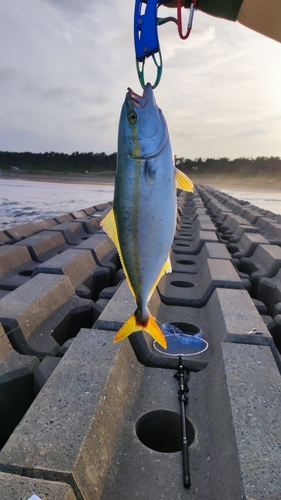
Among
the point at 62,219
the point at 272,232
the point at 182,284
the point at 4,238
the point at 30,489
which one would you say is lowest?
the point at 62,219

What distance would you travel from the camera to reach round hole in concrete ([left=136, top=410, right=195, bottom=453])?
2549mm

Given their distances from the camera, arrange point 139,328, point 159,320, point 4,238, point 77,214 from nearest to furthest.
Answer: point 139,328
point 159,320
point 4,238
point 77,214

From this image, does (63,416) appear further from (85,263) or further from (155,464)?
(85,263)

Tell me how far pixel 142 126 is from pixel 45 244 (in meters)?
5.54

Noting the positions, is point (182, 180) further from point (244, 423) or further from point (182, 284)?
point (182, 284)

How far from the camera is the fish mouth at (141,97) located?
5.66 ft

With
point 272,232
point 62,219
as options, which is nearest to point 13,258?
point 62,219

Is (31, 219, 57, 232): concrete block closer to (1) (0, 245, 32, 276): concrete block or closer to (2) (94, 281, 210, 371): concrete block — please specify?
(1) (0, 245, 32, 276): concrete block

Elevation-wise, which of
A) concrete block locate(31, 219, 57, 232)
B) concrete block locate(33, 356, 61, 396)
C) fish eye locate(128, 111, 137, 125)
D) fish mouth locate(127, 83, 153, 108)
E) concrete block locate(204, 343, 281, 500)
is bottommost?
concrete block locate(31, 219, 57, 232)

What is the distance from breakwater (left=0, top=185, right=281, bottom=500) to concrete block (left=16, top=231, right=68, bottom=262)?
1963 millimetres

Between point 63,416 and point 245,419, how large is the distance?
101 centimetres

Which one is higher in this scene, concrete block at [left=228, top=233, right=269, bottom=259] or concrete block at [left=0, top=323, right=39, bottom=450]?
concrete block at [left=0, top=323, right=39, bottom=450]

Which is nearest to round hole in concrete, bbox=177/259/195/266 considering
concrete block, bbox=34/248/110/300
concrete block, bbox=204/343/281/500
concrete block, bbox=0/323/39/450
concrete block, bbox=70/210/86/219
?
concrete block, bbox=34/248/110/300

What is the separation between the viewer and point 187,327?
3840 mm
